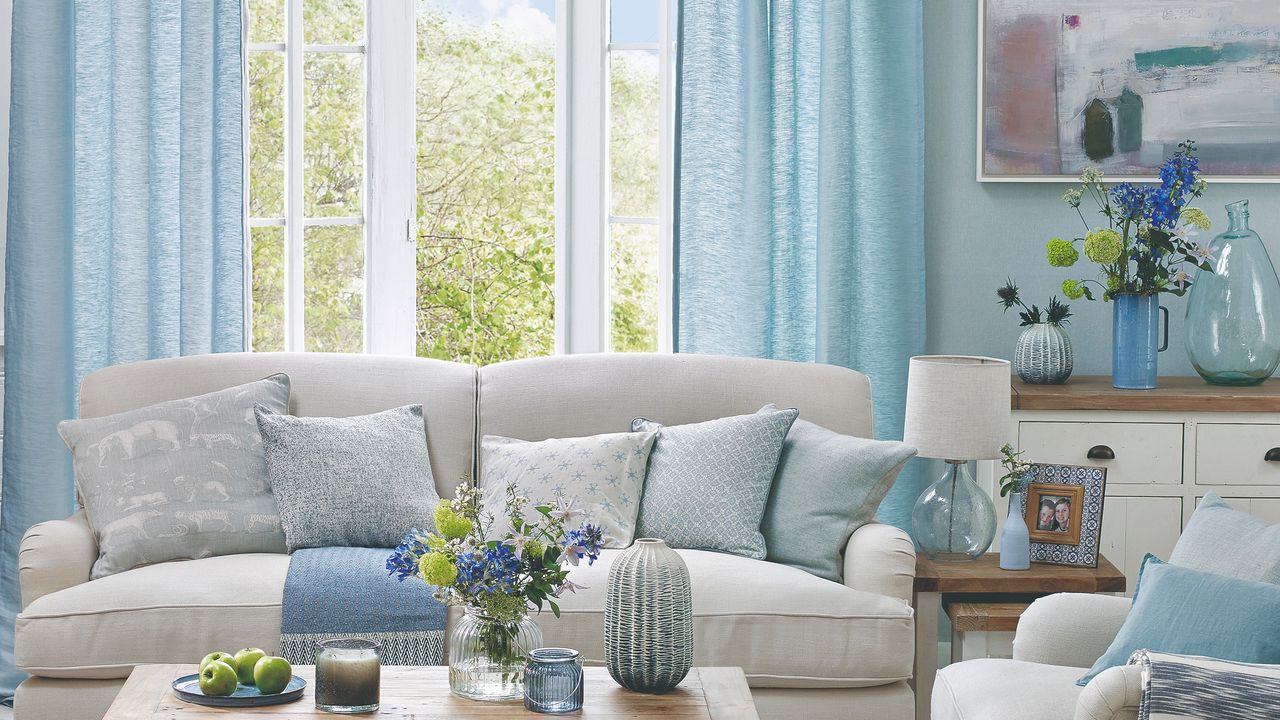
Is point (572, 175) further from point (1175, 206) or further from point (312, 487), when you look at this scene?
point (1175, 206)

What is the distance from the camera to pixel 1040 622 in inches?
89.6

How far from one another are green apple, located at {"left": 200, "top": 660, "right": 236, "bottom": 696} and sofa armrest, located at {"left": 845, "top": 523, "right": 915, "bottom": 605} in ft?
4.46

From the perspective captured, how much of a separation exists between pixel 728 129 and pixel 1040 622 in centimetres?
173

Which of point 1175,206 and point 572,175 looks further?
point 572,175

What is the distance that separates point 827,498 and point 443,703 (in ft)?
3.79

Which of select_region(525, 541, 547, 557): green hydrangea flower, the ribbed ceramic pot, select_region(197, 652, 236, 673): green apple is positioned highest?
the ribbed ceramic pot

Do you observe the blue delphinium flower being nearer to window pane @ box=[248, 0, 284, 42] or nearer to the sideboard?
the sideboard

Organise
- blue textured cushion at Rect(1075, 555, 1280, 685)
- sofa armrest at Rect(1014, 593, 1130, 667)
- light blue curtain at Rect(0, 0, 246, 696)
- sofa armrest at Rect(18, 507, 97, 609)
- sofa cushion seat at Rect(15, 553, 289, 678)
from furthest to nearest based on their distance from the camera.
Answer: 1. light blue curtain at Rect(0, 0, 246, 696)
2. sofa armrest at Rect(18, 507, 97, 609)
3. sofa cushion seat at Rect(15, 553, 289, 678)
4. sofa armrest at Rect(1014, 593, 1130, 667)
5. blue textured cushion at Rect(1075, 555, 1280, 685)

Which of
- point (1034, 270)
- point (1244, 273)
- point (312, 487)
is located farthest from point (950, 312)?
point (312, 487)

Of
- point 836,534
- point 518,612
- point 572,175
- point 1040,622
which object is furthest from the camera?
point 572,175

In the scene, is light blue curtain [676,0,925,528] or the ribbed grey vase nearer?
the ribbed grey vase

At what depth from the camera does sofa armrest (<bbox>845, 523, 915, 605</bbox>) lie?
2662 millimetres

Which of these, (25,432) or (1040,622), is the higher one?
(25,432)

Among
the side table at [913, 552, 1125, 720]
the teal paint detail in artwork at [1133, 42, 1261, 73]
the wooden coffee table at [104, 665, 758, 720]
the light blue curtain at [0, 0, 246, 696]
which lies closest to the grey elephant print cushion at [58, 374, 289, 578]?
the light blue curtain at [0, 0, 246, 696]
